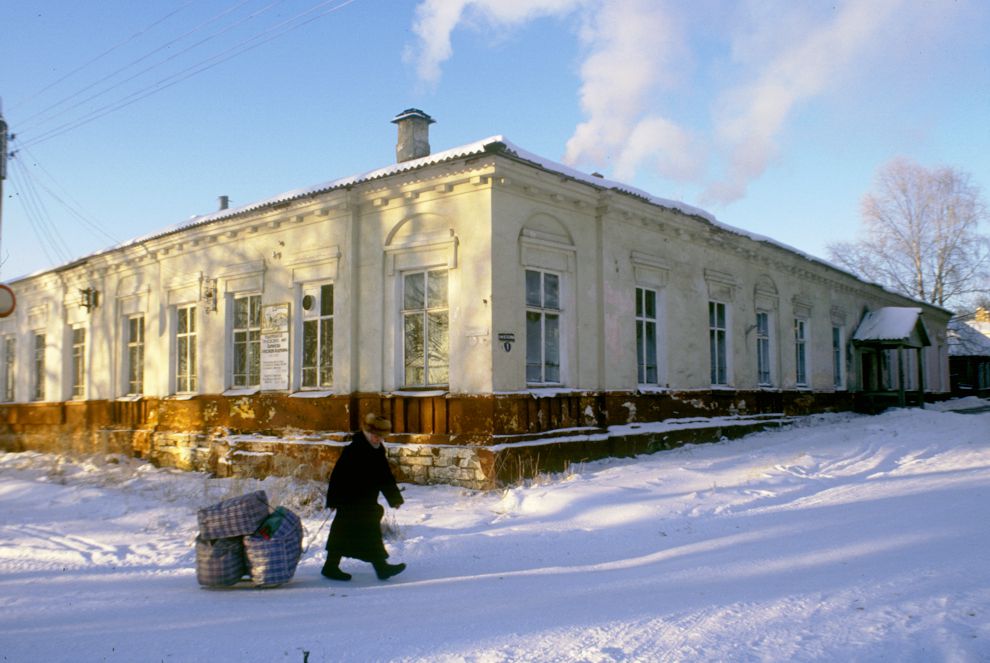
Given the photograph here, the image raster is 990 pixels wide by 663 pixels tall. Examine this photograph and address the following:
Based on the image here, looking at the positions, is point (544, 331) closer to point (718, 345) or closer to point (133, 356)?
point (718, 345)

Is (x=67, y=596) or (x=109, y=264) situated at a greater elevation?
(x=109, y=264)

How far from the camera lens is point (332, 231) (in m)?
13.9

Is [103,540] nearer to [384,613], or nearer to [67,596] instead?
[67,596]

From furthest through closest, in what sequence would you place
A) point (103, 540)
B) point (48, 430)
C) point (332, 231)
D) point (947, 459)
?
point (48, 430)
point (332, 231)
point (947, 459)
point (103, 540)

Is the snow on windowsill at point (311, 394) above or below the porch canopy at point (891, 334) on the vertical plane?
below

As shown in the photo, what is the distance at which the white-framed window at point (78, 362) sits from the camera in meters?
20.7

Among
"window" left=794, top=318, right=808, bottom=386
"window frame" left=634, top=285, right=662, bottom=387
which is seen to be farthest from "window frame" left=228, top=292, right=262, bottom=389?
"window" left=794, top=318, right=808, bottom=386

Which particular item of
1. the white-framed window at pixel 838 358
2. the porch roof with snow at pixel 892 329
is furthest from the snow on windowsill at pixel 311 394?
the porch roof with snow at pixel 892 329

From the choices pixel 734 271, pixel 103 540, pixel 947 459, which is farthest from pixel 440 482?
pixel 734 271

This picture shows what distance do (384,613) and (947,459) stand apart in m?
10.8

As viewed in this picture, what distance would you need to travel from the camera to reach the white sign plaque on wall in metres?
14.6

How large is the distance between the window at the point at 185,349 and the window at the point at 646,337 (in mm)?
9628

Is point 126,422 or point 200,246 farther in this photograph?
point 126,422

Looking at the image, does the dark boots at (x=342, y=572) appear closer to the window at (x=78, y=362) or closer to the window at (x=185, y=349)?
the window at (x=185, y=349)
